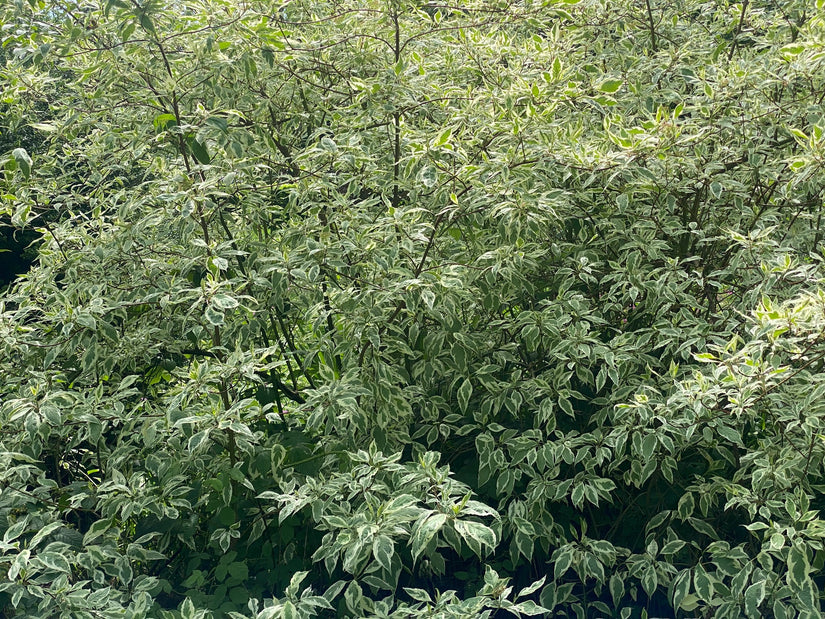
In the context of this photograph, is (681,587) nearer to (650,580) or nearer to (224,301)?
(650,580)

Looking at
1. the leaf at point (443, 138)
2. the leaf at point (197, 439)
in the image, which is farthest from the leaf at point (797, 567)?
the leaf at point (197, 439)

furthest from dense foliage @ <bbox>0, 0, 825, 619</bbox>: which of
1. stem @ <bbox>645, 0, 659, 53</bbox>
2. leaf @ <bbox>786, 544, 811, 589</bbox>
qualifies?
stem @ <bbox>645, 0, 659, 53</bbox>

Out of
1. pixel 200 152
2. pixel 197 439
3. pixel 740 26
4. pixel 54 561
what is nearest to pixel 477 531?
pixel 197 439

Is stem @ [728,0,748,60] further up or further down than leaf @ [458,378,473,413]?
further up

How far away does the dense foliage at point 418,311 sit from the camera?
229 centimetres

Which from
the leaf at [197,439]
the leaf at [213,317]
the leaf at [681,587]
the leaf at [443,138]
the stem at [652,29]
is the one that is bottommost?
the leaf at [681,587]

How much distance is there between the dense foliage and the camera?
229 cm

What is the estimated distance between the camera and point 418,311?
2578mm

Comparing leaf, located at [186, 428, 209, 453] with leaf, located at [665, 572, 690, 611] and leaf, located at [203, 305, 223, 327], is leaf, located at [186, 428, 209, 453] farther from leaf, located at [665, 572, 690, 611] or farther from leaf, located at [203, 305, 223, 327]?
leaf, located at [665, 572, 690, 611]

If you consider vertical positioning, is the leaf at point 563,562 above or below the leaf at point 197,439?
below

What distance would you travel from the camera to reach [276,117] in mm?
3018

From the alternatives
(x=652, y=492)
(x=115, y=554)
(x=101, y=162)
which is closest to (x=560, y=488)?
(x=652, y=492)

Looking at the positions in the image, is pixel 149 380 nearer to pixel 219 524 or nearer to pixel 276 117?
pixel 219 524

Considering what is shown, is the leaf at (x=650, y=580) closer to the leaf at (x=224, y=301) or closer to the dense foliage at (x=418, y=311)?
the dense foliage at (x=418, y=311)
